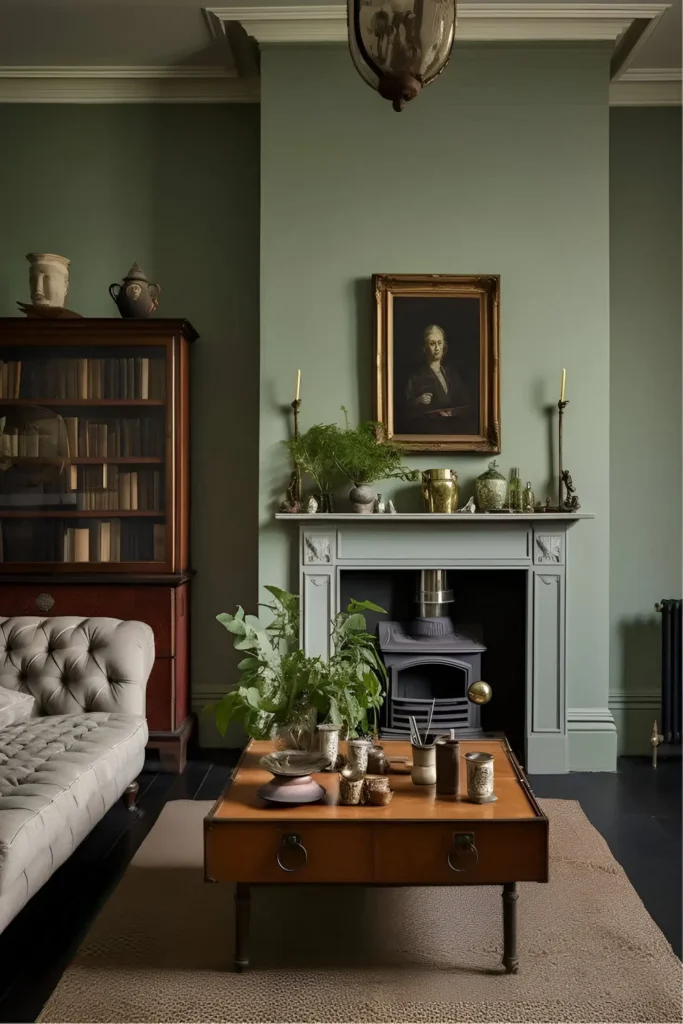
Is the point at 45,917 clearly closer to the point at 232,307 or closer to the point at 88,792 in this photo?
the point at 88,792

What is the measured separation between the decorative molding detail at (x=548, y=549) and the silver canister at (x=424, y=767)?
1.84m

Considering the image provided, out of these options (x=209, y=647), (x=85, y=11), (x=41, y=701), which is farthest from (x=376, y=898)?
(x=85, y=11)

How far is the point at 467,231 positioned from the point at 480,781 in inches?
112

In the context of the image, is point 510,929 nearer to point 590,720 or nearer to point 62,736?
point 62,736

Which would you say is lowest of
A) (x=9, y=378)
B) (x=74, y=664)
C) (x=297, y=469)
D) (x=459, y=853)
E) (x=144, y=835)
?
(x=144, y=835)

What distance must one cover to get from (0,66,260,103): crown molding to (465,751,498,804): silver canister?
3.79 m

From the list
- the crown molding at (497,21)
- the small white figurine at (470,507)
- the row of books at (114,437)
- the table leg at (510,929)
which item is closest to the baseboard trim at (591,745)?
the small white figurine at (470,507)

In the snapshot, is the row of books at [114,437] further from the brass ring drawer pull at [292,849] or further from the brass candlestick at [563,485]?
the brass ring drawer pull at [292,849]

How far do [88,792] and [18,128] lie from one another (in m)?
3.68

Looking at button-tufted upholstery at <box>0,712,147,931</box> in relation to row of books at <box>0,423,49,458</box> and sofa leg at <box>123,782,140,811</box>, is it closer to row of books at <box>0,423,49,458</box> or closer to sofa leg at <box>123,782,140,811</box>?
sofa leg at <box>123,782,140,811</box>

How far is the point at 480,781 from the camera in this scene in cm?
229

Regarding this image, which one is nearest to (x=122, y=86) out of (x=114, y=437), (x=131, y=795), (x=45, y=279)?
(x=45, y=279)

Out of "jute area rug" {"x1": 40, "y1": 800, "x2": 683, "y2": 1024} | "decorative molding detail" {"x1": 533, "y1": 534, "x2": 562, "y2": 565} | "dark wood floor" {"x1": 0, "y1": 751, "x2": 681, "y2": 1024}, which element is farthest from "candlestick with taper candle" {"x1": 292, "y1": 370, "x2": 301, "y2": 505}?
"jute area rug" {"x1": 40, "y1": 800, "x2": 683, "y2": 1024}

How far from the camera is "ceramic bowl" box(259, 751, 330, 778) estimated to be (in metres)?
2.32
